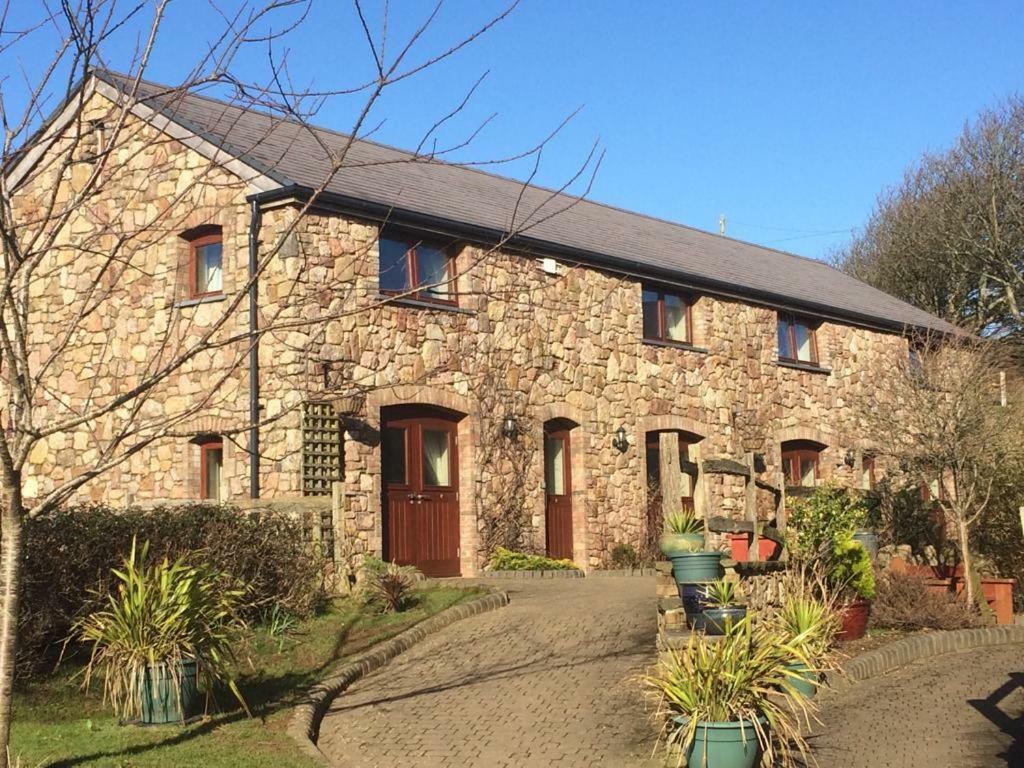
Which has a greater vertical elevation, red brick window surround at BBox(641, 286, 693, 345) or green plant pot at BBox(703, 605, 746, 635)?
red brick window surround at BBox(641, 286, 693, 345)

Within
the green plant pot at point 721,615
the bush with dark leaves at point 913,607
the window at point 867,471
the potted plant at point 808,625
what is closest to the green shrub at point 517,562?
the bush with dark leaves at point 913,607

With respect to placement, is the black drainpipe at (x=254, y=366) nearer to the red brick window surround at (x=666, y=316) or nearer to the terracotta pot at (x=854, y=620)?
the terracotta pot at (x=854, y=620)

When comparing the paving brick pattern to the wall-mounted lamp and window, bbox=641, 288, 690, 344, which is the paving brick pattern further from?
window, bbox=641, 288, 690, 344

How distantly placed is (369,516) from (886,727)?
7504 millimetres

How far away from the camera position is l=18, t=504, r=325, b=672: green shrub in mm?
9273

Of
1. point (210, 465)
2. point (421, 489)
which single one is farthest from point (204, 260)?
point (421, 489)

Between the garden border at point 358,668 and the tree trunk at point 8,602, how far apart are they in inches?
81.9

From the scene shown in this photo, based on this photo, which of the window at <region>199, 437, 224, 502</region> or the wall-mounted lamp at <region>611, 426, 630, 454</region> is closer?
the window at <region>199, 437, 224, 502</region>

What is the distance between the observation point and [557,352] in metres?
17.7

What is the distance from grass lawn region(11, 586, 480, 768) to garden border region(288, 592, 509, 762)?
4.3 inches

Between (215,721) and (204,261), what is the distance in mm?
8933

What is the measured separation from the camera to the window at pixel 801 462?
22078 mm

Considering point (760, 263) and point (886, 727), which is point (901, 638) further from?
point (760, 263)

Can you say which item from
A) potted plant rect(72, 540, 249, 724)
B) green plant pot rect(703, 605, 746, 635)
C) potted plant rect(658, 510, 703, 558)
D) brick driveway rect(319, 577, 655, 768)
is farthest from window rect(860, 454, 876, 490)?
potted plant rect(72, 540, 249, 724)
